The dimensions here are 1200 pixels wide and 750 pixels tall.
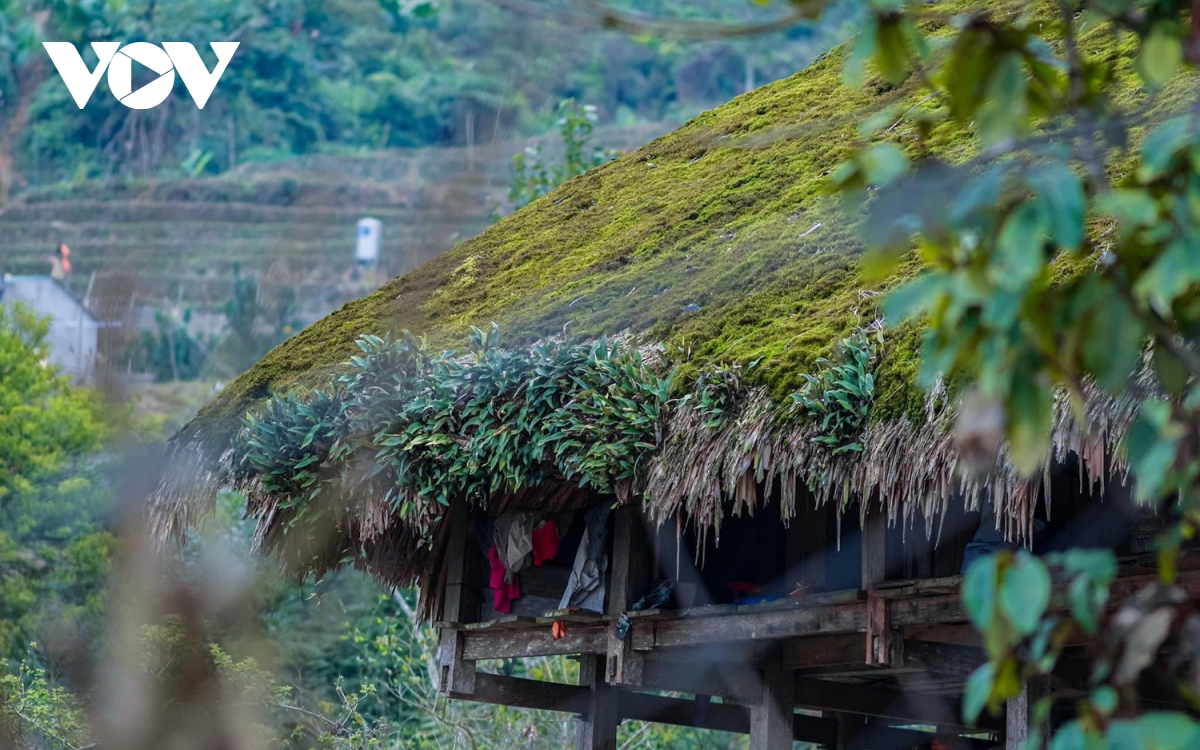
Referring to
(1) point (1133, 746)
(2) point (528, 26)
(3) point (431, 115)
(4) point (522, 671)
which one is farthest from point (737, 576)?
(3) point (431, 115)

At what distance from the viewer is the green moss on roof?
13.4ft

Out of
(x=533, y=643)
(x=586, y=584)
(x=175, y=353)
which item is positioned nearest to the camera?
(x=586, y=584)

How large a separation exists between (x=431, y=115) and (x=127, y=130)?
7.55m

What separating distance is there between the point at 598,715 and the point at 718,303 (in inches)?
74.0

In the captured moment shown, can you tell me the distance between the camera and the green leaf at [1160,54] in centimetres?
159

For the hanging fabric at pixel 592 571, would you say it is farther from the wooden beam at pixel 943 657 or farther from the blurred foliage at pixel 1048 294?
the blurred foliage at pixel 1048 294

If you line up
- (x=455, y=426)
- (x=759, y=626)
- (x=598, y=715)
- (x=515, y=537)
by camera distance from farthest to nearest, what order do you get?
(x=598, y=715), (x=515, y=537), (x=455, y=426), (x=759, y=626)

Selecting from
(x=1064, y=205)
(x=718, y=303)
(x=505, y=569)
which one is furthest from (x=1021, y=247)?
(x=505, y=569)

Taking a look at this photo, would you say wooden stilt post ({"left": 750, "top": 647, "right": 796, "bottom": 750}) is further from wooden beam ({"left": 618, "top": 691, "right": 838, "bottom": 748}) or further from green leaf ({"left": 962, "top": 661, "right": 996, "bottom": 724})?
green leaf ({"left": 962, "top": 661, "right": 996, "bottom": 724})

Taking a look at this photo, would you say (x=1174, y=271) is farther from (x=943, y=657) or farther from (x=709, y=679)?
(x=709, y=679)

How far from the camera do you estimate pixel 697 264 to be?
5027 mm

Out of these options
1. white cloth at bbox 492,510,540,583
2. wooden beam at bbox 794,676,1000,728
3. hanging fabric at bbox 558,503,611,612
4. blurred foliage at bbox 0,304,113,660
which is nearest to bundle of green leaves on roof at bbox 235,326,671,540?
white cloth at bbox 492,510,540,583

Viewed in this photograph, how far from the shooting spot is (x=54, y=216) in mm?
33469

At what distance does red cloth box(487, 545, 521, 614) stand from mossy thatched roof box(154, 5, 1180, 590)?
0.49 meters
